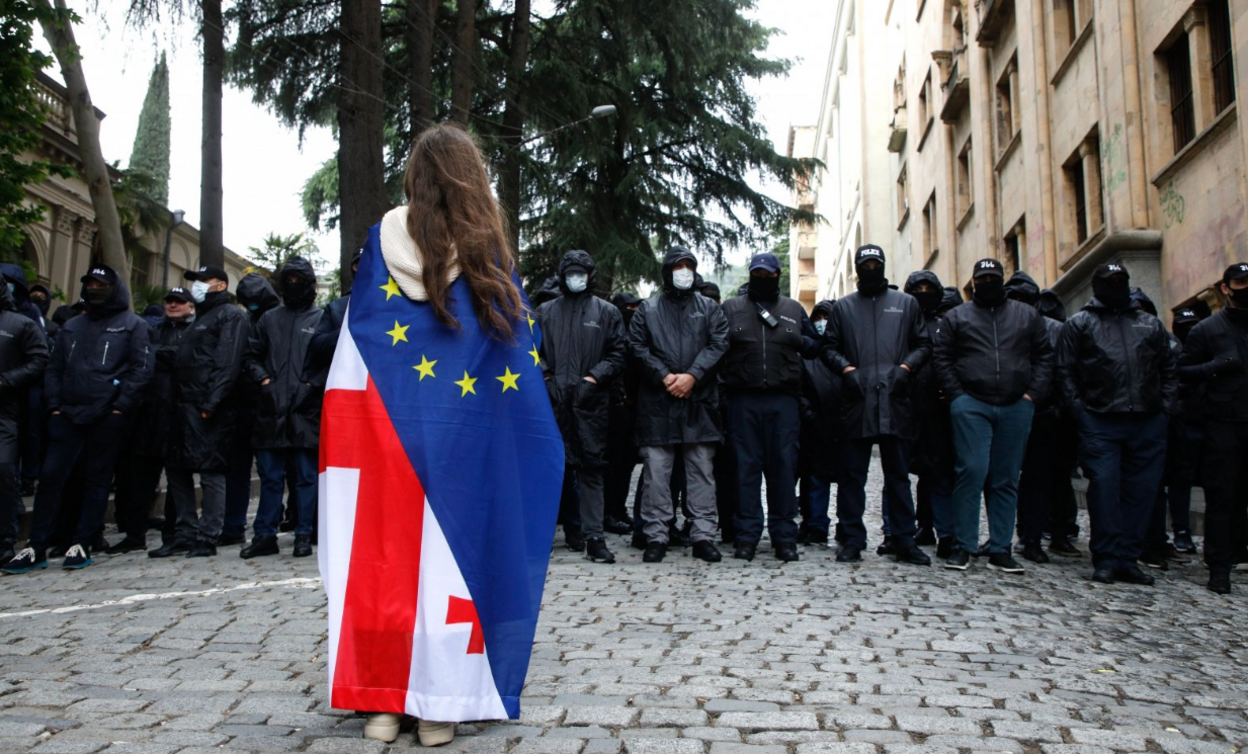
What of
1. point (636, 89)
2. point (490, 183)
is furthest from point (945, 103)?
point (490, 183)

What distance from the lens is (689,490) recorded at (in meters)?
8.88

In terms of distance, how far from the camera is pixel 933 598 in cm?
707

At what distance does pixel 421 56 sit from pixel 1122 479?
492 inches

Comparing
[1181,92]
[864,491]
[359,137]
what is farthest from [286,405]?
[1181,92]

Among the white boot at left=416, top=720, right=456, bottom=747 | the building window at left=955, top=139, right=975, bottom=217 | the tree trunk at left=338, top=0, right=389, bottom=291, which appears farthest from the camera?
the building window at left=955, top=139, right=975, bottom=217

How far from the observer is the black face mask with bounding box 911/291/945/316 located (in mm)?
10141

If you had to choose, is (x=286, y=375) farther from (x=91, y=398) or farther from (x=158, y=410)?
(x=91, y=398)

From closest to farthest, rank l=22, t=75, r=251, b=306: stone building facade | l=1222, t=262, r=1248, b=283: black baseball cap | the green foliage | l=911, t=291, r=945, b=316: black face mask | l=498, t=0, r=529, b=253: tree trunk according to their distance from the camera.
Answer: l=1222, t=262, r=1248, b=283: black baseball cap → l=911, t=291, r=945, b=316: black face mask → the green foliage → l=498, t=0, r=529, b=253: tree trunk → l=22, t=75, r=251, b=306: stone building facade

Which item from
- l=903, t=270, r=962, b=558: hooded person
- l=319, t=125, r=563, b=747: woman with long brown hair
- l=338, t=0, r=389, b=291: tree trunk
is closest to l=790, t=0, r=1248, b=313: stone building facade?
l=903, t=270, r=962, b=558: hooded person

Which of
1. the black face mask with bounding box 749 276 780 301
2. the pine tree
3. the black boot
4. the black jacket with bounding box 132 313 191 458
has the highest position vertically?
the pine tree

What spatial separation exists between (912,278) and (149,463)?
6.51 meters

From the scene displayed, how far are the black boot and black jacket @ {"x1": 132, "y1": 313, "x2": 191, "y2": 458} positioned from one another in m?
1.10

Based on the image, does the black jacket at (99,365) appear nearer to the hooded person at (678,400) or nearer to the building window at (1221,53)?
the hooded person at (678,400)

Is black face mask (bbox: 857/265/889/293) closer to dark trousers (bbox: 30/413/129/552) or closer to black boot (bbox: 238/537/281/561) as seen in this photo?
black boot (bbox: 238/537/281/561)
